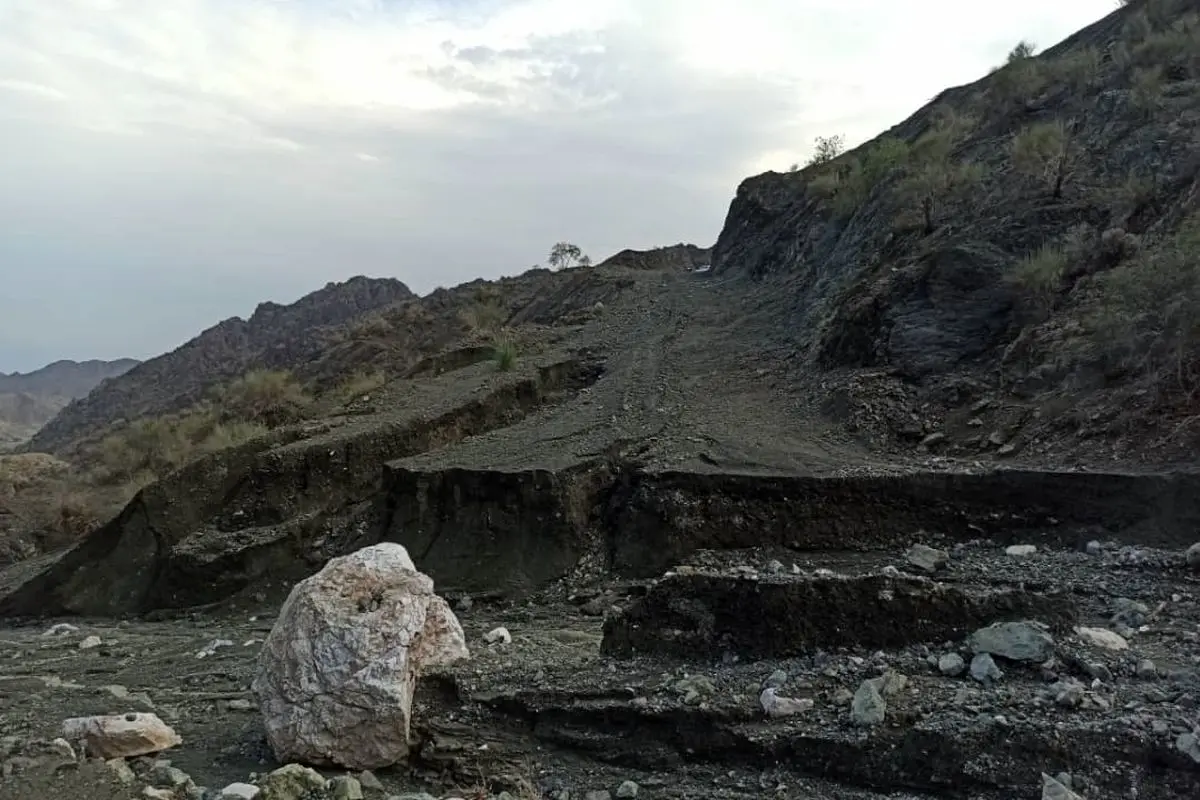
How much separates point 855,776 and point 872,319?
8826 mm

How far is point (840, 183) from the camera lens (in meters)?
21.0

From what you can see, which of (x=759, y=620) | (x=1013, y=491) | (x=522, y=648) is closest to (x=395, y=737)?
(x=522, y=648)

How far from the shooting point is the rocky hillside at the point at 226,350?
53156mm

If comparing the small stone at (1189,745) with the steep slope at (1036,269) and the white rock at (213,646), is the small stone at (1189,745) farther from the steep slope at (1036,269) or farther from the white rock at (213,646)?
the white rock at (213,646)

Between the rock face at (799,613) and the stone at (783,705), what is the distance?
23.3 inches

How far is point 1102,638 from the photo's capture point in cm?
484

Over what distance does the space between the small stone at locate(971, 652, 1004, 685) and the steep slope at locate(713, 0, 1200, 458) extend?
12.9 ft

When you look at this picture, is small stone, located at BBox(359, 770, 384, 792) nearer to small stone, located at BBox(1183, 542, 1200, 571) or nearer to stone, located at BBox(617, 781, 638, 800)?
stone, located at BBox(617, 781, 638, 800)

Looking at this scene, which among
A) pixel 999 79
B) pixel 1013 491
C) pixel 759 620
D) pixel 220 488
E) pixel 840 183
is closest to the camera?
pixel 759 620

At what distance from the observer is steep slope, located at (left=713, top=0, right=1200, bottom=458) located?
27.6ft

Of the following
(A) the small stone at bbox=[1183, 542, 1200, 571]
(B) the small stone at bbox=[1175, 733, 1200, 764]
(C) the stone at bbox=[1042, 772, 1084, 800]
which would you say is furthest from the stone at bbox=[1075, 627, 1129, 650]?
(A) the small stone at bbox=[1183, 542, 1200, 571]

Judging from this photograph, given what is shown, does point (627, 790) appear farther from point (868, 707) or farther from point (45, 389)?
point (45, 389)

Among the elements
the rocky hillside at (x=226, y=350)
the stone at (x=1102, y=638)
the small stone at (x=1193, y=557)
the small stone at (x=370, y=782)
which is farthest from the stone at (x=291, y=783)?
the rocky hillside at (x=226, y=350)

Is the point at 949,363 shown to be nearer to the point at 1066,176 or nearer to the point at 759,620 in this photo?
the point at 1066,176
